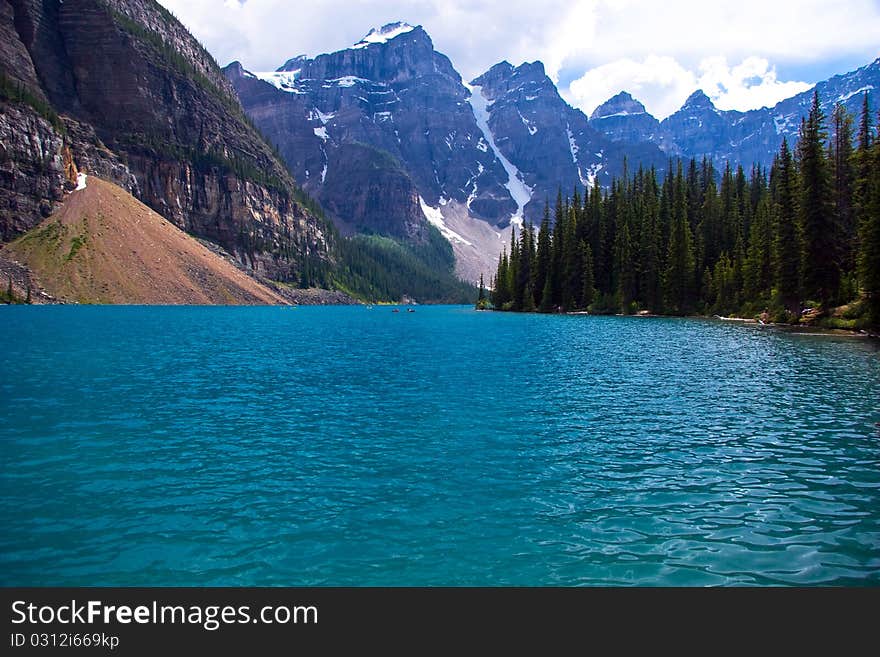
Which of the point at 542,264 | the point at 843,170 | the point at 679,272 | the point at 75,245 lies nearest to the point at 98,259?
the point at 75,245

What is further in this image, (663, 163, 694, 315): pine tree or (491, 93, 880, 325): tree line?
(663, 163, 694, 315): pine tree

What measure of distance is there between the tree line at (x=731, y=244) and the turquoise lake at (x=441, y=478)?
143 ft

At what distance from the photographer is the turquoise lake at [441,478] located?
12281 mm

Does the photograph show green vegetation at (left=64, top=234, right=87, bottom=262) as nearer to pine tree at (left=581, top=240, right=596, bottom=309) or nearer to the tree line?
the tree line

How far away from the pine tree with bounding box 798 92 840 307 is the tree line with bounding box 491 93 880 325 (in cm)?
A: 14

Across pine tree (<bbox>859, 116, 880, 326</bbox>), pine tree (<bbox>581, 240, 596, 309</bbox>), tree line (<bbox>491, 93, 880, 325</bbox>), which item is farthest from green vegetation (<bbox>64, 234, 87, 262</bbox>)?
pine tree (<bbox>859, 116, 880, 326</bbox>)

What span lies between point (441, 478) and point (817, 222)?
257ft

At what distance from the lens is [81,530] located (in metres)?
14.0

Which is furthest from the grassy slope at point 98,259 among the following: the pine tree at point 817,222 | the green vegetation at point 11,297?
the pine tree at point 817,222

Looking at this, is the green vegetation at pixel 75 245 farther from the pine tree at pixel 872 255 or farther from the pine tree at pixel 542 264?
the pine tree at pixel 872 255

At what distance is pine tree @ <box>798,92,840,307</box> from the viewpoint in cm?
7356
